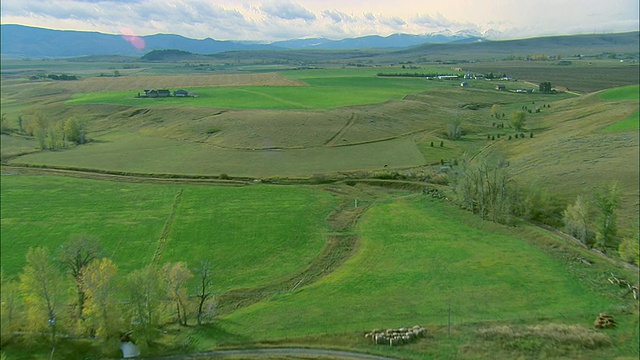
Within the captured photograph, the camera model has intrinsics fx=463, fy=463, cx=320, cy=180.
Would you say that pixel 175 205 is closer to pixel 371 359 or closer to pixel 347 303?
pixel 347 303

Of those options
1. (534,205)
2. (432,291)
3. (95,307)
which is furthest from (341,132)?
(95,307)

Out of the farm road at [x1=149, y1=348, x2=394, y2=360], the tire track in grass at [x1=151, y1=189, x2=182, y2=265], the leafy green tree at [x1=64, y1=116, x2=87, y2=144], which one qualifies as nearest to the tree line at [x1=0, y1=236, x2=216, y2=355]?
the farm road at [x1=149, y1=348, x2=394, y2=360]

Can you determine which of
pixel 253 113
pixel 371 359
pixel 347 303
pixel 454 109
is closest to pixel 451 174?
pixel 347 303

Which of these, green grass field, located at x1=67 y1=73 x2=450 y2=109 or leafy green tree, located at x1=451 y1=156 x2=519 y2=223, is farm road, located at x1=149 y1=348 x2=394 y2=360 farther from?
green grass field, located at x1=67 y1=73 x2=450 y2=109

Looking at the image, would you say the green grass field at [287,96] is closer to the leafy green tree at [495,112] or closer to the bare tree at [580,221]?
the leafy green tree at [495,112]

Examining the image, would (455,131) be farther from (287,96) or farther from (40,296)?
(40,296)
